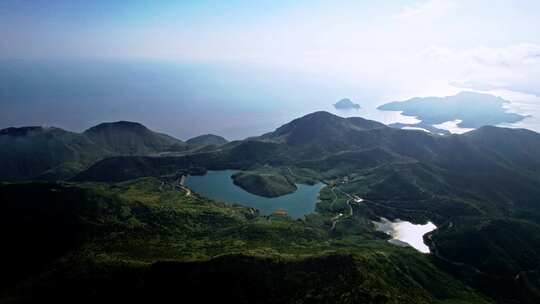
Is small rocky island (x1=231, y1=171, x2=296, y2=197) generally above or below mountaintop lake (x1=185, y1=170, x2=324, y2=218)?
above

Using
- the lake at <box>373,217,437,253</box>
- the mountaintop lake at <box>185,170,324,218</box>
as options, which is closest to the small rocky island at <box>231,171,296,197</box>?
the mountaintop lake at <box>185,170,324,218</box>

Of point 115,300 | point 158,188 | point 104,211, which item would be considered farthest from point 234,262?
point 158,188

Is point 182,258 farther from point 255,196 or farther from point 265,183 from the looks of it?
point 265,183

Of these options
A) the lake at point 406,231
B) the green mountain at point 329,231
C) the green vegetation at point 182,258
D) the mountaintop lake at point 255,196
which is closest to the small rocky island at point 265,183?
the green mountain at point 329,231

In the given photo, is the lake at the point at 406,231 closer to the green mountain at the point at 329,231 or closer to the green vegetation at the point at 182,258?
the green mountain at the point at 329,231

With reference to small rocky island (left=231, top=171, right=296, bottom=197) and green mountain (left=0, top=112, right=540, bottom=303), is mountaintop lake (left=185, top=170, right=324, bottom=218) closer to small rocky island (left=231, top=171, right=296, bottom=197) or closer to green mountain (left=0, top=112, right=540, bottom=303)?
small rocky island (left=231, top=171, right=296, bottom=197)

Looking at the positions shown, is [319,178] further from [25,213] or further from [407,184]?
[25,213]

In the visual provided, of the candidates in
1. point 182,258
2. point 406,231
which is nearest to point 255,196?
point 406,231
